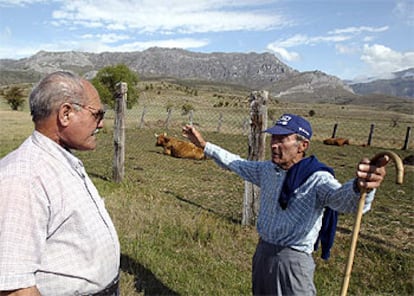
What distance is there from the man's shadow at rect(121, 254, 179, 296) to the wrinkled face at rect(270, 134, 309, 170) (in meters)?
2.16

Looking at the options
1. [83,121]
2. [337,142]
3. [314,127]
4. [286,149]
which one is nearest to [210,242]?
[286,149]

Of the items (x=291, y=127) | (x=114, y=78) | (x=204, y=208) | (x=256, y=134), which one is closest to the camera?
(x=291, y=127)

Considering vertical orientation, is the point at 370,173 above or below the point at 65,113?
below

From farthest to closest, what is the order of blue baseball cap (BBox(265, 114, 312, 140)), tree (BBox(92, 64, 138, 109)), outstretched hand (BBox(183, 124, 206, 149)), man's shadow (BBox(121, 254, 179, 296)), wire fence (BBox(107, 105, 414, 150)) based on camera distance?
1. tree (BBox(92, 64, 138, 109))
2. wire fence (BBox(107, 105, 414, 150))
3. man's shadow (BBox(121, 254, 179, 296))
4. outstretched hand (BBox(183, 124, 206, 149))
5. blue baseball cap (BBox(265, 114, 312, 140))

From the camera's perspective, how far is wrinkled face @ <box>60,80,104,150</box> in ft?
6.72

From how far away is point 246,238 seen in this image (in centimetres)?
553

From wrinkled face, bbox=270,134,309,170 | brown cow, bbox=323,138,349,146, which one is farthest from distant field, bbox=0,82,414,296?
brown cow, bbox=323,138,349,146

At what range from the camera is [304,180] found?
268 cm

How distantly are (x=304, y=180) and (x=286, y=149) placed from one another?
0.30 m

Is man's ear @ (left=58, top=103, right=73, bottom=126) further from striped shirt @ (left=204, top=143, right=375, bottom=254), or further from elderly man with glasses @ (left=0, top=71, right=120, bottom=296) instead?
striped shirt @ (left=204, top=143, right=375, bottom=254)

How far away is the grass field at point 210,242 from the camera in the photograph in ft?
14.5

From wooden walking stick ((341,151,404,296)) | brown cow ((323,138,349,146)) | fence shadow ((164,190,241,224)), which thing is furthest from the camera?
brown cow ((323,138,349,146))

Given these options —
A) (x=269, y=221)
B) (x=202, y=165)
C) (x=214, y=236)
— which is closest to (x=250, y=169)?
(x=269, y=221)

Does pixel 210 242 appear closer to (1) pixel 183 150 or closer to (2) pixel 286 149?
(2) pixel 286 149
